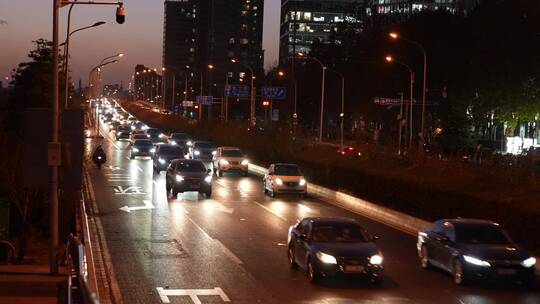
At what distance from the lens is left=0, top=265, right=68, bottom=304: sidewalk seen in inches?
547

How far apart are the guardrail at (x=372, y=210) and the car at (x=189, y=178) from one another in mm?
5587

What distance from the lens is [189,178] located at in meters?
37.3

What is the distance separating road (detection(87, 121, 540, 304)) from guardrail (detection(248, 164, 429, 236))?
76 centimetres

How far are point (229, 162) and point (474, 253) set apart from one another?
3591cm

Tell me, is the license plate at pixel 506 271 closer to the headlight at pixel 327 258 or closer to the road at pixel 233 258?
the road at pixel 233 258

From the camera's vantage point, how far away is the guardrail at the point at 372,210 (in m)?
28.3

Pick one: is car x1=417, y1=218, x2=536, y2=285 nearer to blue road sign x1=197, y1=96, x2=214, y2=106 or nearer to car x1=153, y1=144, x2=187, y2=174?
car x1=153, y1=144, x2=187, y2=174

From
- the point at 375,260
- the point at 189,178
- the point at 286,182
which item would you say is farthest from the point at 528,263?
the point at 286,182

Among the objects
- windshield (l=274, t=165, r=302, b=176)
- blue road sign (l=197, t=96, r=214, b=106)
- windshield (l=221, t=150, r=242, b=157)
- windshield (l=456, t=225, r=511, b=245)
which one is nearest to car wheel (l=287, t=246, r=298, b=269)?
windshield (l=456, t=225, r=511, b=245)

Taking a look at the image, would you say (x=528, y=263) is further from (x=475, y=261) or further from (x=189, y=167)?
(x=189, y=167)

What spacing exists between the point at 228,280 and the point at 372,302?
3.40m

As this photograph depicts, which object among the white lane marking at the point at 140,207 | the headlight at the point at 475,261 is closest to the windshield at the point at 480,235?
the headlight at the point at 475,261

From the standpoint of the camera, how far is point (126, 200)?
35.8m

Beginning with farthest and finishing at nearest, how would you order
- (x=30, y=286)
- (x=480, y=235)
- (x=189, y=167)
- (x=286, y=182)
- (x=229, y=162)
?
(x=229, y=162)
(x=286, y=182)
(x=189, y=167)
(x=480, y=235)
(x=30, y=286)
